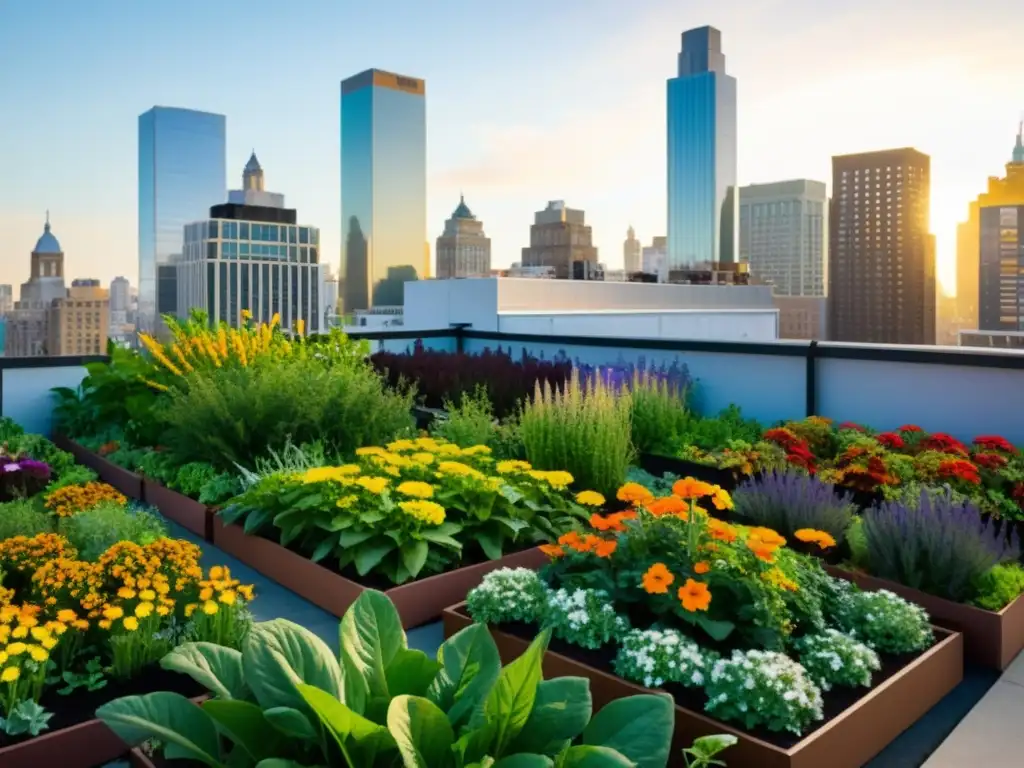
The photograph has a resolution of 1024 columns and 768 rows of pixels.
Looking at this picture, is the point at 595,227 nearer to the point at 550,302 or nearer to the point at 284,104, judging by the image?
the point at 284,104

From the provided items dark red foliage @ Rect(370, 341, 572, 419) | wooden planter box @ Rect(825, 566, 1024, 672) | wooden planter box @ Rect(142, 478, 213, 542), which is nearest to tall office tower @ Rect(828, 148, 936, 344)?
dark red foliage @ Rect(370, 341, 572, 419)

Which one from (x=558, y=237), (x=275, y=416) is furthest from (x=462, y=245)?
(x=275, y=416)

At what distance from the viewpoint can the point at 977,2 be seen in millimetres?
12211

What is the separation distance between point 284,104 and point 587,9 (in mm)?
16544

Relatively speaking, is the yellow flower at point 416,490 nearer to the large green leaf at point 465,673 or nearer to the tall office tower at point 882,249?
the large green leaf at point 465,673

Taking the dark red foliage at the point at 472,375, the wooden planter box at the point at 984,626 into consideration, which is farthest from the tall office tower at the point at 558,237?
the wooden planter box at the point at 984,626

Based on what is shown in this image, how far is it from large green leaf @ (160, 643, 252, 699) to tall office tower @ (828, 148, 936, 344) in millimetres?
30025

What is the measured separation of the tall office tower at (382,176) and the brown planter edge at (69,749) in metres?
112

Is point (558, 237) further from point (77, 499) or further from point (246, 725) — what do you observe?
point (246, 725)

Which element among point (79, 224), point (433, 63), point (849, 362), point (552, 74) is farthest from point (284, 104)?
point (849, 362)

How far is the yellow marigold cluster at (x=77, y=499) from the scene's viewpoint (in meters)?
4.04

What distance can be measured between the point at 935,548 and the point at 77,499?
12.3ft

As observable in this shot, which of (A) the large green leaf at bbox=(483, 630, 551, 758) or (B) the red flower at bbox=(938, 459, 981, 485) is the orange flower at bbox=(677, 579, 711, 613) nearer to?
(A) the large green leaf at bbox=(483, 630, 551, 758)

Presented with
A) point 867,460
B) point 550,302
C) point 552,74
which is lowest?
point 867,460
